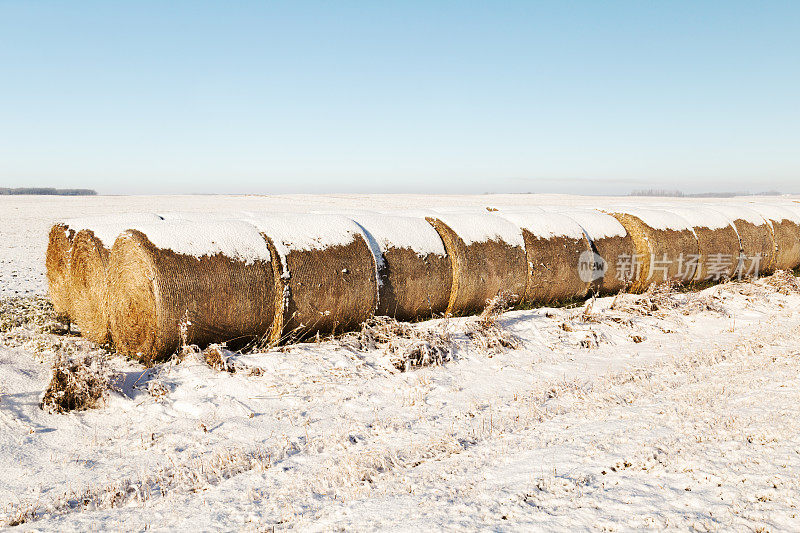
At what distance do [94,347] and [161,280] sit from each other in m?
1.76

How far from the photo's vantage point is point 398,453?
11.2 ft

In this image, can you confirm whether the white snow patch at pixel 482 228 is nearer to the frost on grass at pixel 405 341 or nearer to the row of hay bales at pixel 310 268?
the row of hay bales at pixel 310 268

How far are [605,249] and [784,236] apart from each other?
6219mm

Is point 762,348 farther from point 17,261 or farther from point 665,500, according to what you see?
point 17,261

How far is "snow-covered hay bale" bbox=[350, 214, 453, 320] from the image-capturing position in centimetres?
582

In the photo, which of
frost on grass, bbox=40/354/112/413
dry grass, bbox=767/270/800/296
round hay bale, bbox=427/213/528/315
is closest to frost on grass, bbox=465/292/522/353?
round hay bale, bbox=427/213/528/315

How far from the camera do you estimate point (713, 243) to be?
31.6 ft

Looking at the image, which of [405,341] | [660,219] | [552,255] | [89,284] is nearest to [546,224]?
[552,255]

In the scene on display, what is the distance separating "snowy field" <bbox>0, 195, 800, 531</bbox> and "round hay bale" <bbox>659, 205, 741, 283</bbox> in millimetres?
3895

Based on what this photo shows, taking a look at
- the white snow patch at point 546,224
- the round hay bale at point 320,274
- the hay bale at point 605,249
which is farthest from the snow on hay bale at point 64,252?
the hay bale at point 605,249

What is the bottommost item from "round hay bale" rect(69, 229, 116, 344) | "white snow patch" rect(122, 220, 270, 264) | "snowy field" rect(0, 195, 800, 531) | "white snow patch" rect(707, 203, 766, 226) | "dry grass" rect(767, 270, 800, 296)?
"snowy field" rect(0, 195, 800, 531)

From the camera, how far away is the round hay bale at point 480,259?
Answer: 20.8 ft

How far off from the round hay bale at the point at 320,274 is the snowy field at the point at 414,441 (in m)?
0.28

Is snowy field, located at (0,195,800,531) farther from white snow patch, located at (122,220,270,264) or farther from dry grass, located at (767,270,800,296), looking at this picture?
dry grass, located at (767,270,800,296)
